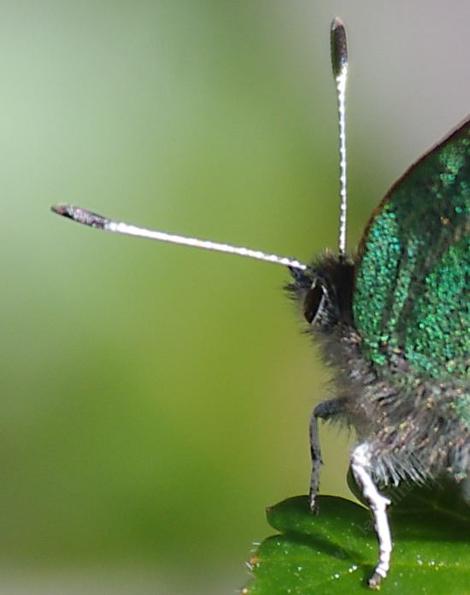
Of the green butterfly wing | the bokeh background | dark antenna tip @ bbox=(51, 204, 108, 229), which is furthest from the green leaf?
the bokeh background

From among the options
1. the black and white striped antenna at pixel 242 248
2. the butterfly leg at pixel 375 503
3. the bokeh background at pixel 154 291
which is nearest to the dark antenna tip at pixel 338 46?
the black and white striped antenna at pixel 242 248

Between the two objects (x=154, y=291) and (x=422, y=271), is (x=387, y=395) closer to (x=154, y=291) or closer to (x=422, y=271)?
(x=422, y=271)

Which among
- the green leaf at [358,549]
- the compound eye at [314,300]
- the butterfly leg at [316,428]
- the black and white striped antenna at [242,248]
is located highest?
the black and white striped antenna at [242,248]

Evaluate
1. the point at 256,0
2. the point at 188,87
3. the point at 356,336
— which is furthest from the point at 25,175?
the point at 356,336

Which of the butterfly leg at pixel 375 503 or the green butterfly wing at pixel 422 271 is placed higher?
the green butterfly wing at pixel 422 271

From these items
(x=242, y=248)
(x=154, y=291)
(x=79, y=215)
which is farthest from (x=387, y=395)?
(x=154, y=291)

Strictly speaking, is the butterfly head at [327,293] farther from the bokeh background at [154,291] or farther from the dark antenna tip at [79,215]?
the bokeh background at [154,291]

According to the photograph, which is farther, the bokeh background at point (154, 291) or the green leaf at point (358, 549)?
the bokeh background at point (154, 291)
